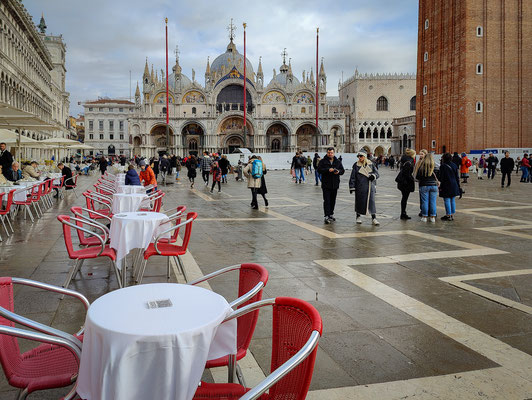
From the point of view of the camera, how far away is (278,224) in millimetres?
8922

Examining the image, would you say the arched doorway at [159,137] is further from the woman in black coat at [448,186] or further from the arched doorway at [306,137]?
the woman in black coat at [448,186]

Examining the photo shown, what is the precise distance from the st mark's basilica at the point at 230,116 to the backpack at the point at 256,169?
43419 mm

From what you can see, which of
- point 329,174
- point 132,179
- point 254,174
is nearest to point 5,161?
point 132,179

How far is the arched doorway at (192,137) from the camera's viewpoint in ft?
184

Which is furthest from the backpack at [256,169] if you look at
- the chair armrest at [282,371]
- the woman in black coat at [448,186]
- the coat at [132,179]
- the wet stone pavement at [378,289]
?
the chair armrest at [282,371]

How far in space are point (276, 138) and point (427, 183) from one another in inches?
1939

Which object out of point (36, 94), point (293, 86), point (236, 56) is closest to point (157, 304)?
point (36, 94)

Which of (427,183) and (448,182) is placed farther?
(448,182)

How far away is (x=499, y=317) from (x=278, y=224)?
211 inches

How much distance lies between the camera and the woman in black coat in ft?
30.7

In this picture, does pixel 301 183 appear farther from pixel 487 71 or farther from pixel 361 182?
pixel 487 71

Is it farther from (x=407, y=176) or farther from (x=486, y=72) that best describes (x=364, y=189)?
(x=486, y=72)

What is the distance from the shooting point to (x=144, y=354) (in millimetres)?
1833

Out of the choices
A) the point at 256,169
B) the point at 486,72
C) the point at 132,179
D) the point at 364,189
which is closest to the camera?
the point at 364,189
